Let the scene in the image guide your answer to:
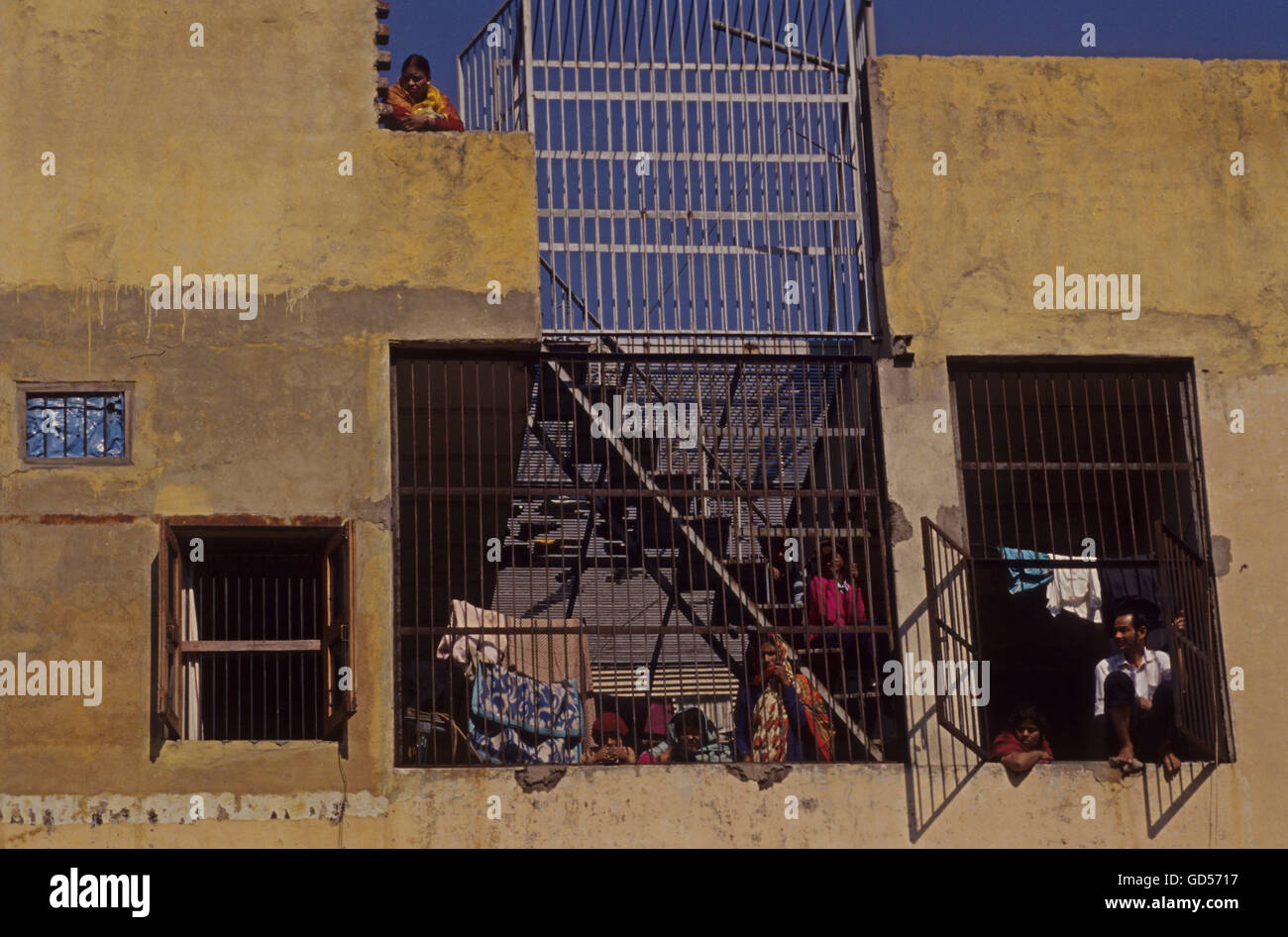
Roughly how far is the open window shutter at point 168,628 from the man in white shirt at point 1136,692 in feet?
21.4

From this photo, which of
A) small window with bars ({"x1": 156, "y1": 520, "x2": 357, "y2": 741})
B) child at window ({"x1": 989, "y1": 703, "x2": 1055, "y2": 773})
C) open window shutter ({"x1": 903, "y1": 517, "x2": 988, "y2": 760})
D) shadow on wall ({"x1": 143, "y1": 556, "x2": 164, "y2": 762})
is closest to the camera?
shadow on wall ({"x1": 143, "y1": 556, "x2": 164, "y2": 762})

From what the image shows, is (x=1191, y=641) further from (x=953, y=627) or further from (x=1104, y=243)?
(x=1104, y=243)

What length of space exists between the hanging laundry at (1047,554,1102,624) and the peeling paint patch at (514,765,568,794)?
3.98 m

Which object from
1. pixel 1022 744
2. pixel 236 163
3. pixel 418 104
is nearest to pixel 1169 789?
pixel 1022 744

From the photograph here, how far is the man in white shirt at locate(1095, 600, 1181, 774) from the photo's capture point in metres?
13.6

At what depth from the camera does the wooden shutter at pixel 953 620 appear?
1340 centimetres

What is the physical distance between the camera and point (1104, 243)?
47.5 ft

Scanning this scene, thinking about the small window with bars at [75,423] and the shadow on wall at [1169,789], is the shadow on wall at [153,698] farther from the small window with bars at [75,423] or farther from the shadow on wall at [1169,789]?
the shadow on wall at [1169,789]

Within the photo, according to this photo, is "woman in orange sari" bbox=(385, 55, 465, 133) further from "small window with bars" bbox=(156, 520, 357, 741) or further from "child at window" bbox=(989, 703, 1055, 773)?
"child at window" bbox=(989, 703, 1055, 773)

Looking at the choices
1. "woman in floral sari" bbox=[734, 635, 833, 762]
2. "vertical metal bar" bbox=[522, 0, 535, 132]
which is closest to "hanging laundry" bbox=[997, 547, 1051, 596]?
"woman in floral sari" bbox=[734, 635, 833, 762]

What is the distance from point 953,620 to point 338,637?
437cm

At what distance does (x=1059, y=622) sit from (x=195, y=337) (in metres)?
9.22
